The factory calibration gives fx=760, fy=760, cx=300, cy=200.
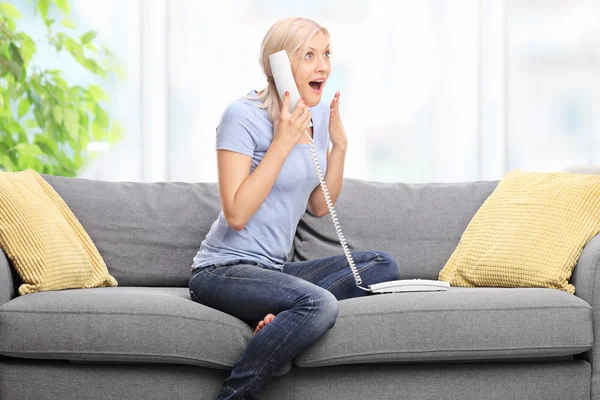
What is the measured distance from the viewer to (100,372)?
2.11 m

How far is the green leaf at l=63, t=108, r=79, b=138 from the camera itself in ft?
12.2

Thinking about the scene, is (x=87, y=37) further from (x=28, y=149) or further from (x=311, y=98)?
(x=311, y=98)

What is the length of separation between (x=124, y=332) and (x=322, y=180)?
76cm

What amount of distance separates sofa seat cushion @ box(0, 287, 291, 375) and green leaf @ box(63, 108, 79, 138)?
1745 millimetres

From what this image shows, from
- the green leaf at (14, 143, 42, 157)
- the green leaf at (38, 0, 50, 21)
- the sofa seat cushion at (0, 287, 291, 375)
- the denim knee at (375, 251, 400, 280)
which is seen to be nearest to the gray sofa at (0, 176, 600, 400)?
the sofa seat cushion at (0, 287, 291, 375)

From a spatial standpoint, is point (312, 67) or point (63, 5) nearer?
point (312, 67)

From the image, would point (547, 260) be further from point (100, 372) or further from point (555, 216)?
point (100, 372)

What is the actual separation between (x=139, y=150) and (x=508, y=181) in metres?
1.96

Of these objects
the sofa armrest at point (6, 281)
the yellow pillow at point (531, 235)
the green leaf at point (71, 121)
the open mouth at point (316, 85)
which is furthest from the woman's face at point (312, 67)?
the green leaf at point (71, 121)

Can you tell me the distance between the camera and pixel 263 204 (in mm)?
2301

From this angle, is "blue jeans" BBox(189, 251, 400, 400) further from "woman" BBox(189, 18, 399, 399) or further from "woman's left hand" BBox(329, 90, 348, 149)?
"woman's left hand" BBox(329, 90, 348, 149)

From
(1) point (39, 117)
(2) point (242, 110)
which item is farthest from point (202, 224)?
(1) point (39, 117)

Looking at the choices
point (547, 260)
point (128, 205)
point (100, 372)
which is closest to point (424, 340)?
point (547, 260)

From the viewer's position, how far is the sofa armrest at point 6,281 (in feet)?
7.12
